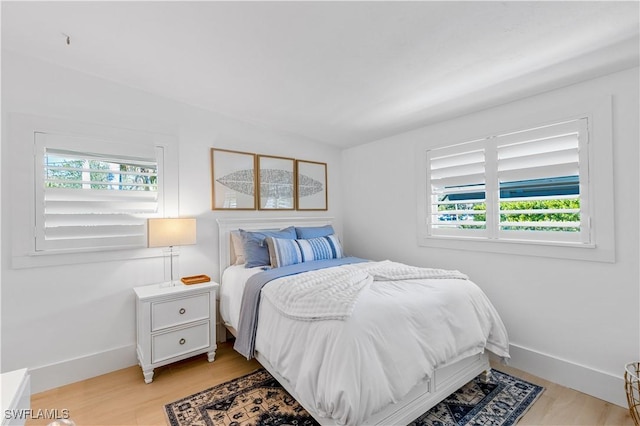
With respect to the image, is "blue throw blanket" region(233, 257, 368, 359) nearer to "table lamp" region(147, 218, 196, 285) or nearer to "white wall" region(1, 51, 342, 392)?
"table lamp" region(147, 218, 196, 285)

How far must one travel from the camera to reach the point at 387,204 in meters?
3.64

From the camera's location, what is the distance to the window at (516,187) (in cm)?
220

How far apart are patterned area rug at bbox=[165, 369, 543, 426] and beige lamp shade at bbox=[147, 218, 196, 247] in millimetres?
1206

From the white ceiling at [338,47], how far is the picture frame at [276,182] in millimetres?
873

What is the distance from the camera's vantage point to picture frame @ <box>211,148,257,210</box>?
3102 millimetres

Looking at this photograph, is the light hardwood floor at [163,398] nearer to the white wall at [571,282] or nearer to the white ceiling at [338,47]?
the white wall at [571,282]

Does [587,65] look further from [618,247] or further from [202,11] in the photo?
[202,11]

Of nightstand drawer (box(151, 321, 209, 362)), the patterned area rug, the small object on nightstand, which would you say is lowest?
the patterned area rug

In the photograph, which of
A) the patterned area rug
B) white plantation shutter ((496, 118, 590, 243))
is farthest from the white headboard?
white plantation shutter ((496, 118, 590, 243))

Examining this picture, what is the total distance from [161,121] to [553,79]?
10.9 feet

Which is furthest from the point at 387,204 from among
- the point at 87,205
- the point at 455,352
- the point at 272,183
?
the point at 87,205

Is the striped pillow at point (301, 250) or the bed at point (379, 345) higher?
the striped pillow at point (301, 250)

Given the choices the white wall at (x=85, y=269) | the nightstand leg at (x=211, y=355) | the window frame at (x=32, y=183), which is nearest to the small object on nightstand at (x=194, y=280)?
the white wall at (x=85, y=269)

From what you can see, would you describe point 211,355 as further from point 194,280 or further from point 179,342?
point 194,280
